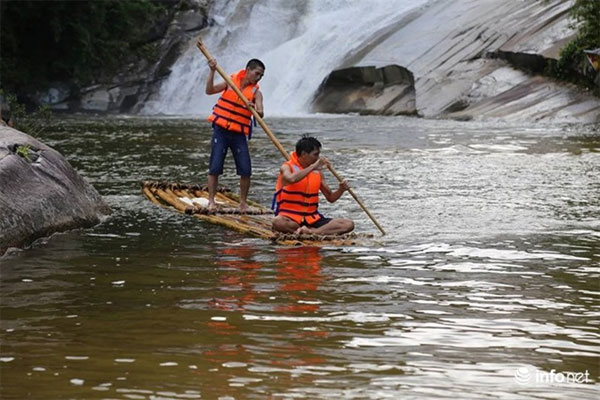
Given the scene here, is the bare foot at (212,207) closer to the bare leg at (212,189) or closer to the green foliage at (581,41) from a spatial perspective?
the bare leg at (212,189)

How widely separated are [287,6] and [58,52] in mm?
7346

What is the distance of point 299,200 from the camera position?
33.2 feet

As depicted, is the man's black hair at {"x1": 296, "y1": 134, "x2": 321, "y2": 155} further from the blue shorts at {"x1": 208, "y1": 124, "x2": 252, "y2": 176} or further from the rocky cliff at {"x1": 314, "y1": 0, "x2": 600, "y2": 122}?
the rocky cliff at {"x1": 314, "y1": 0, "x2": 600, "y2": 122}

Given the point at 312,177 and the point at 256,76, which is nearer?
the point at 312,177

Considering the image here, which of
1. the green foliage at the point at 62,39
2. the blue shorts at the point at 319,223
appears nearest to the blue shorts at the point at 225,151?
the blue shorts at the point at 319,223

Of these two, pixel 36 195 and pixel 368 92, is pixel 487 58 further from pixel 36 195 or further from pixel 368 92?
pixel 36 195

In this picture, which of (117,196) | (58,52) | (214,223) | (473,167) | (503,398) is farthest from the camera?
(58,52)

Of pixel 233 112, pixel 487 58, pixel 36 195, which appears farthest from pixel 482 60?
pixel 36 195

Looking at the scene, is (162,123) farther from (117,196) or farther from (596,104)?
(117,196)

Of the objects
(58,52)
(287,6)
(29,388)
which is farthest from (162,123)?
(29,388)

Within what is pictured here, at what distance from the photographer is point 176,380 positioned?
5.28 m

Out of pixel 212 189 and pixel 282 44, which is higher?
pixel 282 44

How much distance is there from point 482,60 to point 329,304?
21.8m

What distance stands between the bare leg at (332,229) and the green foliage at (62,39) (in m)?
23.7
